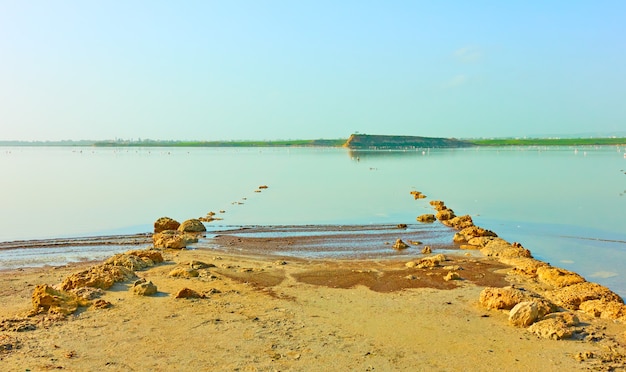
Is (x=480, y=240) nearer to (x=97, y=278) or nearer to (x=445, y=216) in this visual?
(x=445, y=216)

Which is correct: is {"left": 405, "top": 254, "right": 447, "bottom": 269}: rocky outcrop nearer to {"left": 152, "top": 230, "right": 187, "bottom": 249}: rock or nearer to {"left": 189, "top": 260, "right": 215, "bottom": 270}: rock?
{"left": 189, "top": 260, "right": 215, "bottom": 270}: rock

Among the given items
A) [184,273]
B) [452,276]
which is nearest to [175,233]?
[184,273]

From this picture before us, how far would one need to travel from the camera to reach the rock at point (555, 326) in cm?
796

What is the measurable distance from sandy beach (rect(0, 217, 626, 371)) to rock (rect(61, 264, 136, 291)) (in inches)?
7.7

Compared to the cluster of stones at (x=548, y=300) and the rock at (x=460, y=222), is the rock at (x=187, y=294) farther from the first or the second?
the rock at (x=460, y=222)

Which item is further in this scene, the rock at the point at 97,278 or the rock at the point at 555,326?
the rock at the point at 97,278

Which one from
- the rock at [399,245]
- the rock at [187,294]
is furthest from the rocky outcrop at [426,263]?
the rock at [187,294]

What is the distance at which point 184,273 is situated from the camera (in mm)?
11883

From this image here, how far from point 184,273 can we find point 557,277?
860cm

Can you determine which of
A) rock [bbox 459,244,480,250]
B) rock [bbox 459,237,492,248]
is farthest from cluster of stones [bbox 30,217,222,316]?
rock [bbox 459,237,492,248]

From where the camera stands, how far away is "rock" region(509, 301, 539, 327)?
853 cm

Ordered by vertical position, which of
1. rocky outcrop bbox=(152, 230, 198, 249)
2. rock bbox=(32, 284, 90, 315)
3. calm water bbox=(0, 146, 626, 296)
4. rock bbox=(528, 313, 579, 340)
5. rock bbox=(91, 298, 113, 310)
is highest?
rock bbox=(32, 284, 90, 315)

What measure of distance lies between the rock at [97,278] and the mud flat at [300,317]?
24 millimetres

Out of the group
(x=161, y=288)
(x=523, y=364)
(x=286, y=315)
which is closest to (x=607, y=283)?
(x=523, y=364)
